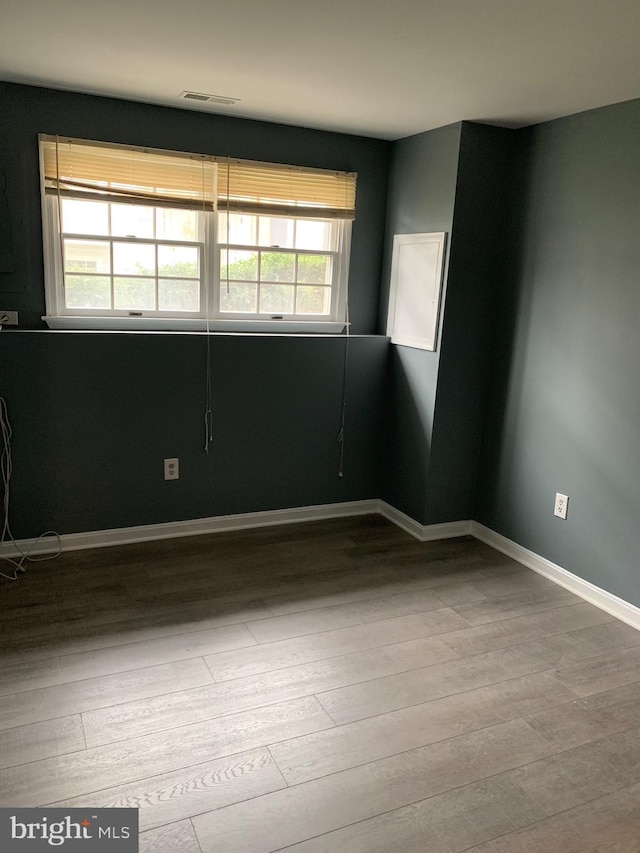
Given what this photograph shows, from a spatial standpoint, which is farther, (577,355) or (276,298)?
(276,298)

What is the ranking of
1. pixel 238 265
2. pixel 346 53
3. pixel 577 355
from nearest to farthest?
pixel 346 53 < pixel 577 355 < pixel 238 265

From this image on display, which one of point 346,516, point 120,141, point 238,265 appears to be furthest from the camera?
point 346,516

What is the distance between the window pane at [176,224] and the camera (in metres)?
3.48

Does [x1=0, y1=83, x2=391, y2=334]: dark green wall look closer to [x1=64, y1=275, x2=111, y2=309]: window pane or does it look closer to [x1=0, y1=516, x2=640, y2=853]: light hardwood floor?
[x1=64, y1=275, x2=111, y2=309]: window pane

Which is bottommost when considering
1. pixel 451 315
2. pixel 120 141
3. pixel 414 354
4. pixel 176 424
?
pixel 176 424

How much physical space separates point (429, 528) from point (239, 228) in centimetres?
203

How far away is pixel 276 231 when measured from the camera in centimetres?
378

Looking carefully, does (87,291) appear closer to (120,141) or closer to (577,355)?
(120,141)

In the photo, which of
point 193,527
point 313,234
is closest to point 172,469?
point 193,527

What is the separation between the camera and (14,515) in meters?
3.26

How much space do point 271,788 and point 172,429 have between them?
204 centimetres

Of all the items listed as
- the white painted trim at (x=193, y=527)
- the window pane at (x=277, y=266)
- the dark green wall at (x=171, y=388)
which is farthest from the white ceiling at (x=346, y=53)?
the white painted trim at (x=193, y=527)

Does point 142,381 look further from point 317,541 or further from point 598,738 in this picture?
point 598,738

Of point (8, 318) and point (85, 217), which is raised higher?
point (85, 217)
